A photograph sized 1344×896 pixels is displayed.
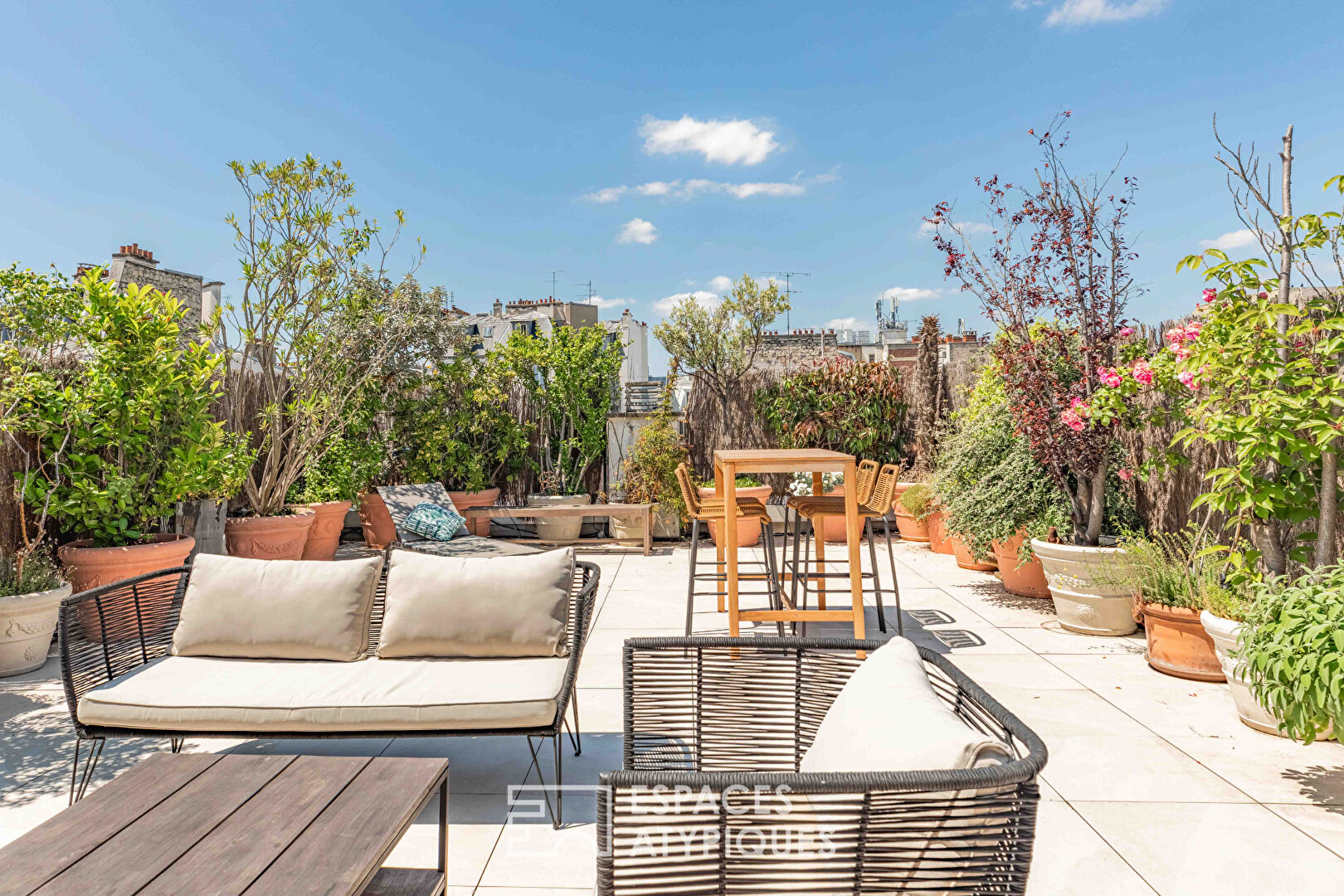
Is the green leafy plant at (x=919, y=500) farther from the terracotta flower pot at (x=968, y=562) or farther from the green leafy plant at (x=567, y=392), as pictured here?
the green leafy plant at (x=567, y=392)

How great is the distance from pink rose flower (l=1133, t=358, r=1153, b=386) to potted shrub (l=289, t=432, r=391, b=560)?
6346mm

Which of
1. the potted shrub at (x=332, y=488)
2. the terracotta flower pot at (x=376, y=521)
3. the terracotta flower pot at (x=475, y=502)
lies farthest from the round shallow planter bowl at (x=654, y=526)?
the potted shrub at (x=332, y=488)

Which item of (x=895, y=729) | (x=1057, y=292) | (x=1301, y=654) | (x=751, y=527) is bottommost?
(x=751, y=527)

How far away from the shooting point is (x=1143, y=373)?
3703 mm

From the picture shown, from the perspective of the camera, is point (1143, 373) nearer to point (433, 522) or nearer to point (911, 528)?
point (911, 528)

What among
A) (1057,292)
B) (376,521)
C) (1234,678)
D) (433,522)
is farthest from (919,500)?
(376,521)

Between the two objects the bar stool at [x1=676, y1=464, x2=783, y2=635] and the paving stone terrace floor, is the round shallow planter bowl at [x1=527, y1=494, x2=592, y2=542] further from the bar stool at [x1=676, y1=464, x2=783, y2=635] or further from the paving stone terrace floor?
the paving stone terrace floor

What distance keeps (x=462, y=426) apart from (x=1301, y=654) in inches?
297

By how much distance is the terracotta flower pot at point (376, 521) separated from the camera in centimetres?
743

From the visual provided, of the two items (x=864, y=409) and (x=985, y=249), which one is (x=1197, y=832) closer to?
(x=985, y=249)

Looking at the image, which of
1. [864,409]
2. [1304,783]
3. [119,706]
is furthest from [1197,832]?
[864,409]

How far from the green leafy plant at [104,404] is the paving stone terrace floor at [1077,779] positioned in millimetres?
1035

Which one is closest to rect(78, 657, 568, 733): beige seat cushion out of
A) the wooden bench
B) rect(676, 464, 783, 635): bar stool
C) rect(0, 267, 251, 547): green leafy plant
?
rect(676, 464, 783, 635): bar stool

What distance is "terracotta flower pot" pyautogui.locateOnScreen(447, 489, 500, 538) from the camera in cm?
775
